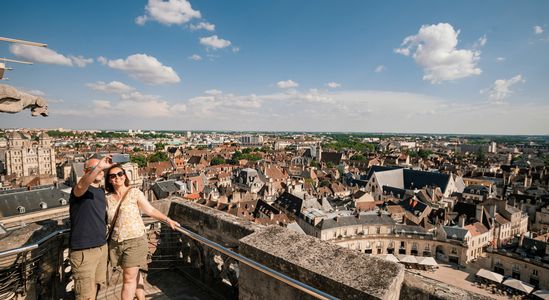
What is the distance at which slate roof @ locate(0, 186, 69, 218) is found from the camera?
2693 centimetres

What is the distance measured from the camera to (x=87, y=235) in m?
3.50

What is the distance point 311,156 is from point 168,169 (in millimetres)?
65121

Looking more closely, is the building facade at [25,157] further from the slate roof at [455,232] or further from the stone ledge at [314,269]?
the stone ledge at [314,269]

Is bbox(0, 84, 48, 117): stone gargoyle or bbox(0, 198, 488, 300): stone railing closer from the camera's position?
bbox(0, 198, 488, 300): stone railing

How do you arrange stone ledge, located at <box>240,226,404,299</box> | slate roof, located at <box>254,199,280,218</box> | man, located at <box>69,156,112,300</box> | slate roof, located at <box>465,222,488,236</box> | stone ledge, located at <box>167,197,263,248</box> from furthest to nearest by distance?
1. slate roof, located at <box>254,199,280,218</box>
2. slate roof, located at <box>465,222,488,236</box>
3. stone ledge, located at <box>167,197,263,248</box>
4. man, located at <box>69,156,112,300</box>
5. stone ledge, located at <box>240,226,404,299</box>

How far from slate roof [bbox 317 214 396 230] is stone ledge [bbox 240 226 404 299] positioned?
3224 centimetres

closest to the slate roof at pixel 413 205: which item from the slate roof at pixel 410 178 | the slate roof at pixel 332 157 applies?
the slate roof at pixel 410 178

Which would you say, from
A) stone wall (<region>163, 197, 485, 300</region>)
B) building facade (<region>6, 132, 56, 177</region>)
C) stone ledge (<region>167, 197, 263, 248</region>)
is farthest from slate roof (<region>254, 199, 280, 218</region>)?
building facade (<region>6, 132, 56, 177</region>)

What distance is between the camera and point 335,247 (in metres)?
3.32

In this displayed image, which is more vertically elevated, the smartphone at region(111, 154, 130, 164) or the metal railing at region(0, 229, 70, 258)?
the smartphone at region(111, 154, 130, 164)

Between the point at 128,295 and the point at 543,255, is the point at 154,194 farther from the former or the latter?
the point at 543,255

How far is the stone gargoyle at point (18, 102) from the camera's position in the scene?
4.95 metres

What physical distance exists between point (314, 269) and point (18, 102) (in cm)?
603

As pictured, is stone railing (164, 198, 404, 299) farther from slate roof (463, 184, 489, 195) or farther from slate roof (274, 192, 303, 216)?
slate roof (463, 184, 489, 195)
